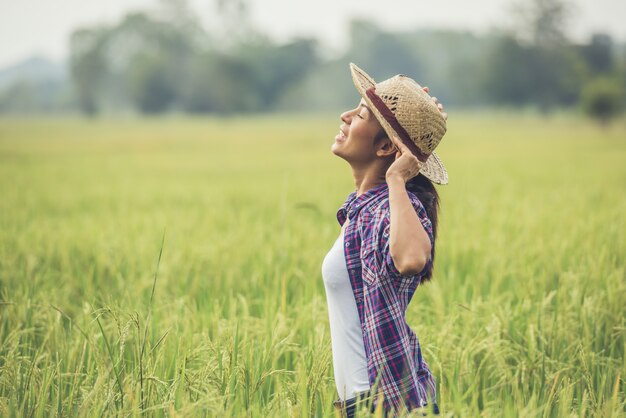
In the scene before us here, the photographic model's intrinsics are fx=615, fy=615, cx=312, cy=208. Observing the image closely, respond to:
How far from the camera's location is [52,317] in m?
2.70

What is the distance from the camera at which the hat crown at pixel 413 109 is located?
1.61m

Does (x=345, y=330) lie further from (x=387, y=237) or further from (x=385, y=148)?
(x=385, y=148)

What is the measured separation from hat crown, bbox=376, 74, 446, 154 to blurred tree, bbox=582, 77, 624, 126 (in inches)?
1447

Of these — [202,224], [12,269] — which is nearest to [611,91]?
[202,224]

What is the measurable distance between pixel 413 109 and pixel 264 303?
156 cm

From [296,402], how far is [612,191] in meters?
7.38

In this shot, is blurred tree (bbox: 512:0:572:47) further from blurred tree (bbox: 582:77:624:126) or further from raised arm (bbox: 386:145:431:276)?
raised arm (bbox: 386:145:431:276)

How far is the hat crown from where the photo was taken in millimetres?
1608

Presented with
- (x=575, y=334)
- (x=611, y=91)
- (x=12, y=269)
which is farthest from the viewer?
(x=611, y=91)

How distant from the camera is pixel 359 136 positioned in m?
1.69

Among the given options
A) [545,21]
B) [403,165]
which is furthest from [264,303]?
[545,21]

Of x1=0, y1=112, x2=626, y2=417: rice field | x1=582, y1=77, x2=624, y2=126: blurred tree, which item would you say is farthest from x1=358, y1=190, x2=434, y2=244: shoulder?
x1=582, y1=77, x2=624, y2=126: blurred tree

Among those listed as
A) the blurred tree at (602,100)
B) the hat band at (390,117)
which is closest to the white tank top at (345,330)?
the hat band at (390,117)

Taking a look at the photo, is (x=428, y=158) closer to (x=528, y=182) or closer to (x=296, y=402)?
(x=296, y=402)
